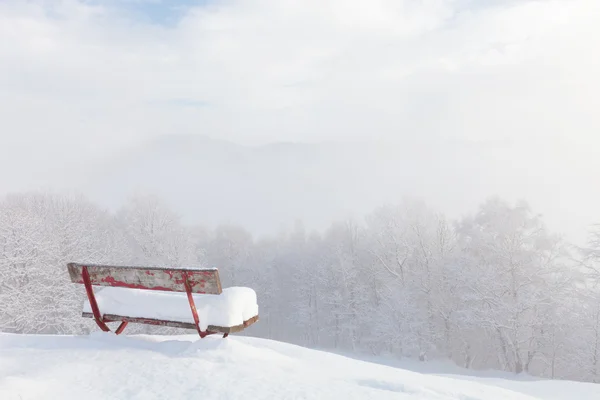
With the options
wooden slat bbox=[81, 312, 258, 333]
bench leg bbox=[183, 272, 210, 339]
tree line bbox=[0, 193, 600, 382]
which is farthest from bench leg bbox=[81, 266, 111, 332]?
tree line bbox=[0, 193, 600, 382]

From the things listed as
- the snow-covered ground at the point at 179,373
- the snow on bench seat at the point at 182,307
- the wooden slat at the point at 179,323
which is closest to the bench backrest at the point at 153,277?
the snow on bench seat at the point at 182,307

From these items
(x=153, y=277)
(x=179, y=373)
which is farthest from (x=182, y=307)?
(x=179, y=373)

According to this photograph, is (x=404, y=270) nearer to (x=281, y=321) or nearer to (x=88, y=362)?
(x=281, y=321)

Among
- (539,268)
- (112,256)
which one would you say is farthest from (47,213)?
(539,268)

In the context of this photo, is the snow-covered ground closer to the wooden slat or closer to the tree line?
the wooden slat

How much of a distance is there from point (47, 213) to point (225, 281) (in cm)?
2464

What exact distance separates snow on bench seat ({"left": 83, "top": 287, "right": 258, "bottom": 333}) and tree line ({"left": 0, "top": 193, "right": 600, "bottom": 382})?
20.9m

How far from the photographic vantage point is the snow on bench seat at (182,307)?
20.3ft

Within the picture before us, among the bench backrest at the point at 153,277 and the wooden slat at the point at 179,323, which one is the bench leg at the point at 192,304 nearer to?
the bench backrest at the point at 153,277

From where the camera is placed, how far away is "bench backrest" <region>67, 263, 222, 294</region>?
19.4 ft

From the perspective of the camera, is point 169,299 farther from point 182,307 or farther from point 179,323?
point 179,323

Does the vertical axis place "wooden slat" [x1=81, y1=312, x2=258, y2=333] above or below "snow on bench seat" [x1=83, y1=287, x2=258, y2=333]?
below

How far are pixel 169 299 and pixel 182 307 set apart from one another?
299mm

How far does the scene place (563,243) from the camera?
28.7 metres
